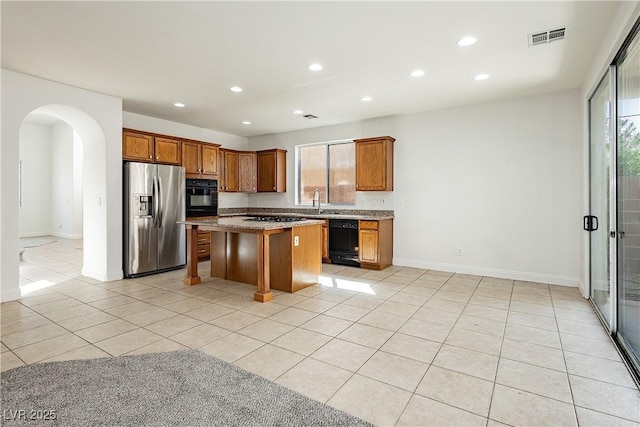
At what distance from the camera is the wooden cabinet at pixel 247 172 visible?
7.44 meters

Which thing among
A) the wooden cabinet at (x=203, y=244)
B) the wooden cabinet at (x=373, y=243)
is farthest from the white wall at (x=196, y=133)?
the wooden cabinet at (x=373, y=243)

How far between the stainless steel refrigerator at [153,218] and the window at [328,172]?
8.71 feet

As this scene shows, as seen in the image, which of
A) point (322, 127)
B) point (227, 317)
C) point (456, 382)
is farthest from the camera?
point (322, 127)

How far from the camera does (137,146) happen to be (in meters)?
5.24

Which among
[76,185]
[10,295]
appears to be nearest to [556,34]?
[10,295]

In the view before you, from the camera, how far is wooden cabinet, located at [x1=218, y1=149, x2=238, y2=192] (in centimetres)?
708

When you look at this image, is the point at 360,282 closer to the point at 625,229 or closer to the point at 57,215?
the point at 625,229

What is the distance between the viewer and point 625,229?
2605 millimetres

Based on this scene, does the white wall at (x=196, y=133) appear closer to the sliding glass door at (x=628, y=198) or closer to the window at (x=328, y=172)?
the window at (x=328, y=172)

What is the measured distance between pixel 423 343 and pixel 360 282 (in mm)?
2078

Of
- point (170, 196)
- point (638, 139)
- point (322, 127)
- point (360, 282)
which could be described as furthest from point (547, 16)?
point (170, 196)

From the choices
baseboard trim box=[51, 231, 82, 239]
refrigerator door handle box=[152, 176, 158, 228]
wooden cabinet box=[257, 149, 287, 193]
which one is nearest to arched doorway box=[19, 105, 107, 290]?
refrigerator door handle box=[152, 176, 158, 228]

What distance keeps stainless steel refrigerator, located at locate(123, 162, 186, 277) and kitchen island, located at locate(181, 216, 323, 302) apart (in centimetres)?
93

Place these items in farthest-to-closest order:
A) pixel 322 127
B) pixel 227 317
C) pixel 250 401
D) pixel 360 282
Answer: pixel 322 127 < pixel 360 282 < pixel 227 317 < pixel 250 401
